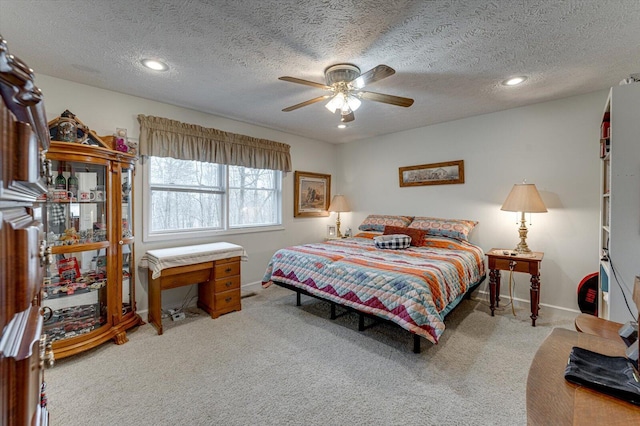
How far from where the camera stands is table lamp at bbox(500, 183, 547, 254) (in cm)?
305

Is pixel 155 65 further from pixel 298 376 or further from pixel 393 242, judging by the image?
pixel 393 242

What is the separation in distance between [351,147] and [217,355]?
4184 mm

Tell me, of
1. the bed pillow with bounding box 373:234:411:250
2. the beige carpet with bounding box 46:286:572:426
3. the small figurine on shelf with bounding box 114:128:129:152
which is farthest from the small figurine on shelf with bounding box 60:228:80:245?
the bed pillow with bounding box 373:234:411:250

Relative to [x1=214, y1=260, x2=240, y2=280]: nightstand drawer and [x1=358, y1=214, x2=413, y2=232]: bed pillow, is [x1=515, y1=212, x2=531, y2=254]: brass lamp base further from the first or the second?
[x1=214, y1=260, x2=240, y2=280]: nightstand drawer

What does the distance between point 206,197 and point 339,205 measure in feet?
7.70

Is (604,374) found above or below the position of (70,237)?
below

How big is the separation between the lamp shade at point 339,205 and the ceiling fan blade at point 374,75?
9.63 ft

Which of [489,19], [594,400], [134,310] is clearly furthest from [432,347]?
[134,310]

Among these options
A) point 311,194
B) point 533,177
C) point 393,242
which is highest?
point 533,177

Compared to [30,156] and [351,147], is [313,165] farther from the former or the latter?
[30,156]

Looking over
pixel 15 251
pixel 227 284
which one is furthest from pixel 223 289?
pixel 15 251

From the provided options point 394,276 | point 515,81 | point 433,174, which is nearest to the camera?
point 394,276

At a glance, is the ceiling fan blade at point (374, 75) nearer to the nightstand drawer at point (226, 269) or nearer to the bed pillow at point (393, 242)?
the bed pillow at point (393, 242)

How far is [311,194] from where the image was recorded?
16.7 feet
